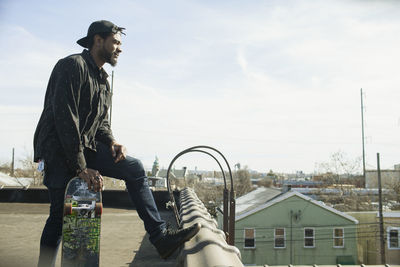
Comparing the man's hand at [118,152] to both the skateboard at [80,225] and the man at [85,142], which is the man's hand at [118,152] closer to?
the man at [85,142]

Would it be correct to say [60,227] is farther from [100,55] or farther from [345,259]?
[345,259]

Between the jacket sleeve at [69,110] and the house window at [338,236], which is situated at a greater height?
the jacket sleeve at [69,110]

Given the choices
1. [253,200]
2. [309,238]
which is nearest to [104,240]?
[309,238]

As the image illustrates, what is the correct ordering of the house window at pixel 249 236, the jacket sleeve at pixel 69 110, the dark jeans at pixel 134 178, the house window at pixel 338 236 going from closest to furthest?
the jacket sleeve at pixel 69 110, the dark jeans at pixel 134 178, the house window at pixel 249 236, the house window at pixel 338 236

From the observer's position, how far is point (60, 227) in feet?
7.41

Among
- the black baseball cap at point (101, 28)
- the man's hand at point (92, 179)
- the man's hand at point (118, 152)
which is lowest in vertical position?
the man's hand at point (92, 179)

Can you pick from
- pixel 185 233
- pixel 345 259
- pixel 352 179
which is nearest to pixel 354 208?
pixel 345 259

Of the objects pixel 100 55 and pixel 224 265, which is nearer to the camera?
pixel 224 265

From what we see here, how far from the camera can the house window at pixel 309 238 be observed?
30938 mm

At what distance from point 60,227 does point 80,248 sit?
0.63ft

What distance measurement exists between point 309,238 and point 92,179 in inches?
1237

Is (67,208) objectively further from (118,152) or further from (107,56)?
(107,56)

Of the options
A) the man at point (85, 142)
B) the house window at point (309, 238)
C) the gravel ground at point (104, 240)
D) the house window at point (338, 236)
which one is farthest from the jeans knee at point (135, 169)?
the house window at point (338, 236)

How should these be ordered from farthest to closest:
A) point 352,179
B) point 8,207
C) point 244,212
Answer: point 352,179, point 244,212, point 8,207
